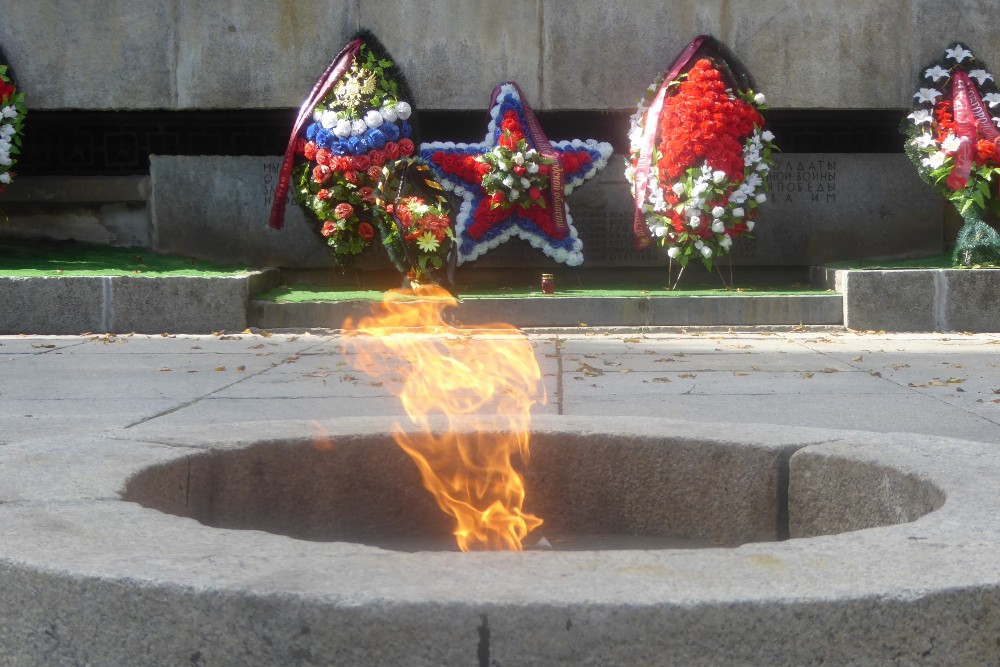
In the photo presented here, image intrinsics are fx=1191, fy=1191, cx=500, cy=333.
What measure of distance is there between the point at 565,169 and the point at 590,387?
5.19 metres

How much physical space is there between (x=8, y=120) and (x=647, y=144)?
20.0 ft

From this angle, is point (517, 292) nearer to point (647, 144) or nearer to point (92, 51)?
point (647, 144)

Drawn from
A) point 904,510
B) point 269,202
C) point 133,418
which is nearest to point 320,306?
point 269,202

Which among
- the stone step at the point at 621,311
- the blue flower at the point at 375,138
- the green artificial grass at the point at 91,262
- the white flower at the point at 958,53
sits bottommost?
the stone step at the point at 621,311

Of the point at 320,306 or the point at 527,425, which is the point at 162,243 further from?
the point at 527,425

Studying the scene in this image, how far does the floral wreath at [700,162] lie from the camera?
10.6 metres

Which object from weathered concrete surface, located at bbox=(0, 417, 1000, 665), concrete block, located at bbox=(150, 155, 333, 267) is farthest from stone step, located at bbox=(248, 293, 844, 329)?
weathered concrete surface, located at bbox=(0, 417, 1000, 665)

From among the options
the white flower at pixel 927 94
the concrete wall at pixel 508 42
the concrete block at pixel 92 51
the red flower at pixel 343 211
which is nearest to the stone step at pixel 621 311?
the red flower at pixel 343 211

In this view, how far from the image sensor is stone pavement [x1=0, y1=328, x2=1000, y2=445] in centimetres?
539

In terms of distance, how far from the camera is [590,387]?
643 centimetres

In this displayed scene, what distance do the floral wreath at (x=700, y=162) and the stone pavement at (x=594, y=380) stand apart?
121cm

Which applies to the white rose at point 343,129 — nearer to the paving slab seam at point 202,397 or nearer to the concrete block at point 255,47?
the concrete block at point 255,47

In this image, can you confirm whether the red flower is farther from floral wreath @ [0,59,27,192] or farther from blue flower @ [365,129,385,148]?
floral wreath @ [0,59,27,192]

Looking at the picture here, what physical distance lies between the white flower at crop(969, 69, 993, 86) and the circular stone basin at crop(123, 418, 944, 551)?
9.66 meters
